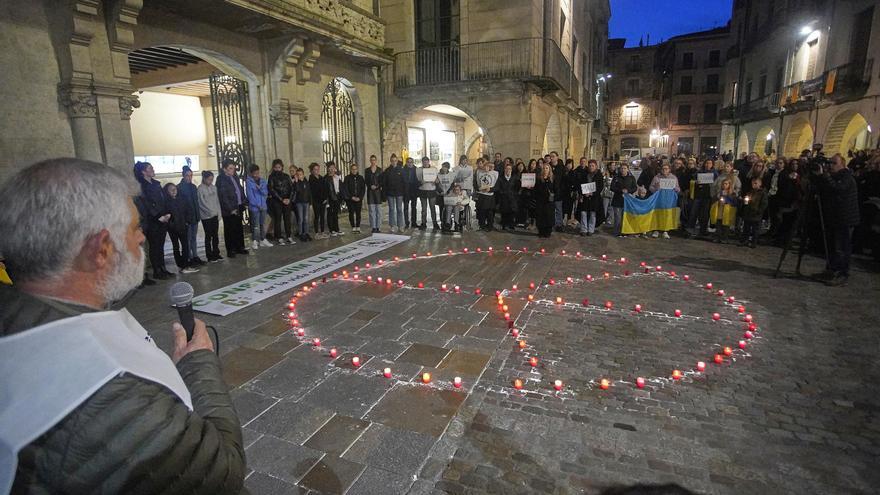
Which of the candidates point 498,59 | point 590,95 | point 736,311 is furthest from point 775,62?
point 736,311

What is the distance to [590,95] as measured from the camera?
2988 centimetres

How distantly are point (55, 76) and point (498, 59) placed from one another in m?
12.1

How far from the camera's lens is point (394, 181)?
11750 mm

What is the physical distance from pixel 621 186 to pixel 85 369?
36.5 feet

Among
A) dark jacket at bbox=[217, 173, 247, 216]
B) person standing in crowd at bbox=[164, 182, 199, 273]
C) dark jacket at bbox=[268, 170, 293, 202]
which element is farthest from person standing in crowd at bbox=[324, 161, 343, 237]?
person standing in crowd at bbox=[164, 182, 199, 273]

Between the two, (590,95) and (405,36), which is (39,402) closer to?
(405,36)

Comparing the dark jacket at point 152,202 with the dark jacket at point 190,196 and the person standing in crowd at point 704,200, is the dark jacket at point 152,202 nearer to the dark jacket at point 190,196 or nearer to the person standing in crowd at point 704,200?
the dark jacket at point 190,196

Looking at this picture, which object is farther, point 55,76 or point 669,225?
point 669,225

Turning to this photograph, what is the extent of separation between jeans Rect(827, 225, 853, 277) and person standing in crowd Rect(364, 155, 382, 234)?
879 centimetres

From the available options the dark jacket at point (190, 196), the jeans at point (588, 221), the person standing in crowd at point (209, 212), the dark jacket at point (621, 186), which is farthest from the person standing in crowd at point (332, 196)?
the dark jacket at point (621, 186)

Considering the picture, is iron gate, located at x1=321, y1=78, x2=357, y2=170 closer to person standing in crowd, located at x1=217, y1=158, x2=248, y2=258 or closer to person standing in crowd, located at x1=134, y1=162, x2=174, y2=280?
person standing in crowd, located at x1=217, y1=158, x2=248, y2=258

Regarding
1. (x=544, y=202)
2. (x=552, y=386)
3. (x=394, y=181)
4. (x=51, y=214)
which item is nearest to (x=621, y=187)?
(x=544, y=202)

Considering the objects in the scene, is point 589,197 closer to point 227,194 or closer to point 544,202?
point 544,202

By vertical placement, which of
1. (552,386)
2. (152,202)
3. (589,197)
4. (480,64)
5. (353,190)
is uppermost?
(480,64)
